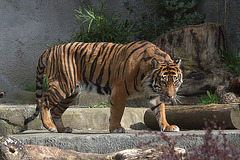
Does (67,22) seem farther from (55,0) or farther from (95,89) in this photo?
(95,89)


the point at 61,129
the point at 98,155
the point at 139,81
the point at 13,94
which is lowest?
the point at 13,94

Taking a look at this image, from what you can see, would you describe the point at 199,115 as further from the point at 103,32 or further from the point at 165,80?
the point at 103,32

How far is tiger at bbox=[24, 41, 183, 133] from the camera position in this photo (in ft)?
11.5

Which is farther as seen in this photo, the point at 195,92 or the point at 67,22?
the point at 67,22

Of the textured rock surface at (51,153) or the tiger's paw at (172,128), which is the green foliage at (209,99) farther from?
the textured rock surface at (51,153)

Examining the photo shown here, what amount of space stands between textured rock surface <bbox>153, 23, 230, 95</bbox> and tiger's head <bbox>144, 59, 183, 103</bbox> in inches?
112

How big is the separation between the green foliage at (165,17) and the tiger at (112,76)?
4137 mm

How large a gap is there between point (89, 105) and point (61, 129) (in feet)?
7.10

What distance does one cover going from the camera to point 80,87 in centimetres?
405

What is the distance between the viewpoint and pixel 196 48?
6.50 m

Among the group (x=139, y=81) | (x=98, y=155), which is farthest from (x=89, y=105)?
(x=98, y=155)

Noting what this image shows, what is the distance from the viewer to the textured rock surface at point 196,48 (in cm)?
630

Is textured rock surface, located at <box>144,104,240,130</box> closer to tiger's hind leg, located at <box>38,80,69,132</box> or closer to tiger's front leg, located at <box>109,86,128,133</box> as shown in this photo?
tiger's front leg, located at <box>109,86,128,133</box>

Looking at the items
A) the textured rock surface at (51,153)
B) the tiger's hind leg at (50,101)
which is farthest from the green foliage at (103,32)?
the textured rock surface at (51,153)
